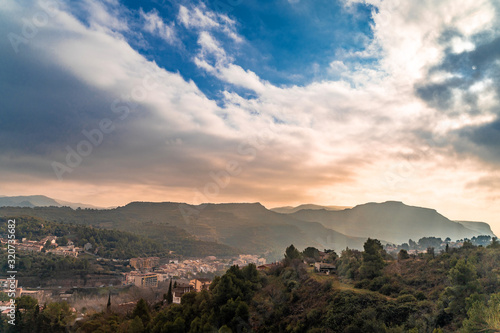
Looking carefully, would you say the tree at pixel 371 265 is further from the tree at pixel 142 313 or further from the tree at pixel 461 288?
the tree at pixel 142 313

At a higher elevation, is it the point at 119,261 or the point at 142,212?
the point at 142,212

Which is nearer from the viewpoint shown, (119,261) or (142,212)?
(119,261)

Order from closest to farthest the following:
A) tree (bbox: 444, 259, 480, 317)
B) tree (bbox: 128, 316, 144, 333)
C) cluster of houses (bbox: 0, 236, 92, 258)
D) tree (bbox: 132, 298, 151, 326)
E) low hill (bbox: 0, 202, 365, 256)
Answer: tree (bbox: 444, 259, 480, 317), tree (bbox: 128, 316, 144, 333), tree (bbox: 132, 298, 151, 326), cluster of houses (bbox: 0, 236, 92, 258), low hill (bbox: 0, 202, 365, 256)

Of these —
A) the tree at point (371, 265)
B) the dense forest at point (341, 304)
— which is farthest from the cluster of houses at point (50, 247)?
the tree at point (371, 265)

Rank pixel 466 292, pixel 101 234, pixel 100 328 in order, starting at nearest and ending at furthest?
pixel 466 292 < pixel 100 328 < pixel 101 234

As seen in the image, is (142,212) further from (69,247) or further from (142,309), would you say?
(142,309)

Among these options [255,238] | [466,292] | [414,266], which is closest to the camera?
[466,292]

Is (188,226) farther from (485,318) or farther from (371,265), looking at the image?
(485,318)

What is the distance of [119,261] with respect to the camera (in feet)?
244

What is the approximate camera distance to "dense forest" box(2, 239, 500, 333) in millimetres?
16234

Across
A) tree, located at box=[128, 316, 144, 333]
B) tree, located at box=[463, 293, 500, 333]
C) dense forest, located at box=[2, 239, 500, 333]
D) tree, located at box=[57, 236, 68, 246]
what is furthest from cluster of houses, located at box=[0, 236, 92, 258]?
tree, located at box=[463, 293, 500, 333]

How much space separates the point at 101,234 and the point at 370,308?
3311 inches

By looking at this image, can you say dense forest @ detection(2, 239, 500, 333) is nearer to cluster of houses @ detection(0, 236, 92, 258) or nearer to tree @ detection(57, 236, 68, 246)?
cluster of houses @ detection(0, 236, 92, 258)

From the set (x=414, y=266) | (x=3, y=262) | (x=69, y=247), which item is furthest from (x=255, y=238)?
(x=414, y=266)
